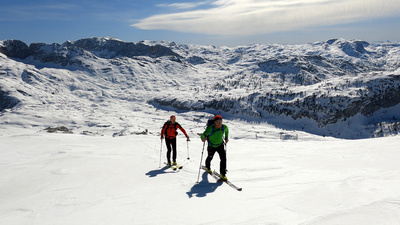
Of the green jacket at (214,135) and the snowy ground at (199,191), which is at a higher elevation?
the green jacket at (214,135)

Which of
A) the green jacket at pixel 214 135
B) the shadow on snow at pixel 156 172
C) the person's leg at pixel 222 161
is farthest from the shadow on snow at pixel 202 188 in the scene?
the shadow on snow at pixel 156 172

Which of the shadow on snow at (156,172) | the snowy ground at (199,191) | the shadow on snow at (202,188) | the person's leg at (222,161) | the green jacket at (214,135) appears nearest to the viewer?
the snowy ground at (199,191)

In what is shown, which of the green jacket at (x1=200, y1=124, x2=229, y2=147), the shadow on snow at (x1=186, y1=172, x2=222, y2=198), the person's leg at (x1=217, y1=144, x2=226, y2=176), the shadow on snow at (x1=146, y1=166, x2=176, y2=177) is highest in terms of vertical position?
the green jacket at (x1=200, y1=124, x2=229, y2=147)

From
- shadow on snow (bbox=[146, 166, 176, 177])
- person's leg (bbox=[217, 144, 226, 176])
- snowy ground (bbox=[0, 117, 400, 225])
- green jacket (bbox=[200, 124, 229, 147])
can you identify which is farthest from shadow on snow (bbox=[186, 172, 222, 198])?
shadow on snow (bbox=[146, 166, 176, 177])

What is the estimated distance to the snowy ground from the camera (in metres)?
6.16

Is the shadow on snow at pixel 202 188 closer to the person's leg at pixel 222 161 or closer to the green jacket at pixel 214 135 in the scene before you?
the person's leg at pixel 222 161

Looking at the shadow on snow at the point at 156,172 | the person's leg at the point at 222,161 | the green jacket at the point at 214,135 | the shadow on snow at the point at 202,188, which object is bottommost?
the shadow on snow at the point at 156,172

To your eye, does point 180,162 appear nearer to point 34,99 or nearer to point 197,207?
point 197,207

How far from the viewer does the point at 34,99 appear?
641ft

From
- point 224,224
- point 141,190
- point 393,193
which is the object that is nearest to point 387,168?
point 393,193

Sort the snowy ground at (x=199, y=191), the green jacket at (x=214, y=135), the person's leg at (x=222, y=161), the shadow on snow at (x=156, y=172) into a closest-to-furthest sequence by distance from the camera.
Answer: the snowy ground at (x=199, y=191)
the person's leg at (x=222, y=161)
the green jacket at (x=214, y=135)
the shadow on snow at (x=156, y=172)

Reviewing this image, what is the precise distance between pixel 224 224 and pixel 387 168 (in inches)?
300

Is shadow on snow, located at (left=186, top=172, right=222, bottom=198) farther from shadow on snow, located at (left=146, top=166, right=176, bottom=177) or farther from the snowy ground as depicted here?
shadow on snow, located at (left=146, top=166, right=176, bottom=177)

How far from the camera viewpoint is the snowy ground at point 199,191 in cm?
616
